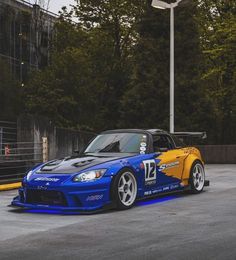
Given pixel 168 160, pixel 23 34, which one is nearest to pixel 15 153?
pixel 168 160

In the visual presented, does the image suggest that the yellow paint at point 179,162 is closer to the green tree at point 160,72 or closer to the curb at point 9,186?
the curb at point 9,186

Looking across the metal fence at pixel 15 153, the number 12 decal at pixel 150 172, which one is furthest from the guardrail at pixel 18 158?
the number 12 decal at pixel 150 172

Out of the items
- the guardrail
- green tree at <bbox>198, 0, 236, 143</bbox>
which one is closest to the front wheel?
the guardrail

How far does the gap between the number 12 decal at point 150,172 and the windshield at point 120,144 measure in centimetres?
29

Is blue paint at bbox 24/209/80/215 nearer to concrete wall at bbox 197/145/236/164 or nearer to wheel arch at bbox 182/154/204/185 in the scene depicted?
wheel arch at bbox 182/154/204/185

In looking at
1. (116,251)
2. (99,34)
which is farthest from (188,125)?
(116,251)

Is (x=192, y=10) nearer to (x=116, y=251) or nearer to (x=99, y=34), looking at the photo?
(x=99, y=34)

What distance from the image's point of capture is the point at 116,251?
21.6 ft

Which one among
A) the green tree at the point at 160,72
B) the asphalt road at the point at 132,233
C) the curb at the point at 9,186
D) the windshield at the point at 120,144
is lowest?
the asphalt road at the point at 132,233

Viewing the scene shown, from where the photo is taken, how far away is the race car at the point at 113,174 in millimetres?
9531

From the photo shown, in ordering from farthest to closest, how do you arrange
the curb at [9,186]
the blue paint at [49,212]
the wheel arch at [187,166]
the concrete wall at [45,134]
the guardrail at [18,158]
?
the concrete wall at [45,134]
the guardrail at [18,158]
the curb at [9,186]
the wheel arch at [187,166]
the blue paint at [49,212]

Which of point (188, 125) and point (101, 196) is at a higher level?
point (188, 125)

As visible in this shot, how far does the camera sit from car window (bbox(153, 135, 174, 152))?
11.4m

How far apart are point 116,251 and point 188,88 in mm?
22424
